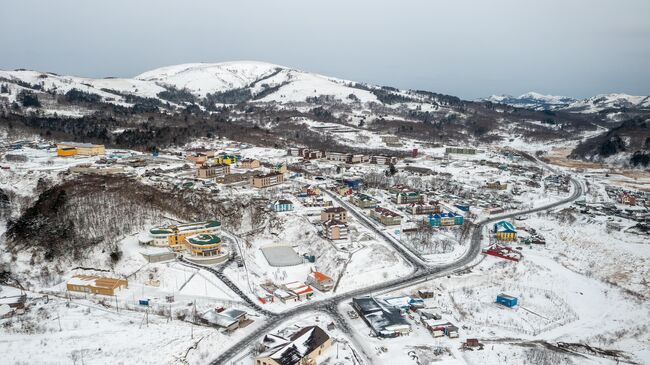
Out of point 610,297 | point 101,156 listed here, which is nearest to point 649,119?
point 610,297

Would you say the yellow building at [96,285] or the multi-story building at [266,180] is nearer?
the yellow building at [96,285]

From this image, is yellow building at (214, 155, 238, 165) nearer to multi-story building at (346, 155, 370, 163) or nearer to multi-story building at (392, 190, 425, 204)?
multi-story building at (346, 155, 370, 163)

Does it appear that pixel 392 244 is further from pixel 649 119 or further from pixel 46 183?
pixel 649 119

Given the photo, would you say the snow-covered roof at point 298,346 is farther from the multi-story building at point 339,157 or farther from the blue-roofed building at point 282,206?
the multi-story building at point 339,157

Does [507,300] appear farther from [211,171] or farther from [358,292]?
[211,171]

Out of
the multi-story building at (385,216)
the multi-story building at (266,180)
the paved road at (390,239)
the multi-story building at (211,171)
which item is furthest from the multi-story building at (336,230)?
the multi-story building at (211,171)

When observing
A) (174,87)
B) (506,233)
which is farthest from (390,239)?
(174,87)

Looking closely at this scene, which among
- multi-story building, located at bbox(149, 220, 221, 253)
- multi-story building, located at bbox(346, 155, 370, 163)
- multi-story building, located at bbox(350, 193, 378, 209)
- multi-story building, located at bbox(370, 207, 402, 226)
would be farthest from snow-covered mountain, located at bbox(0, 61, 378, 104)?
multi-story building, located at bbox(370, 207, 402, 226)
